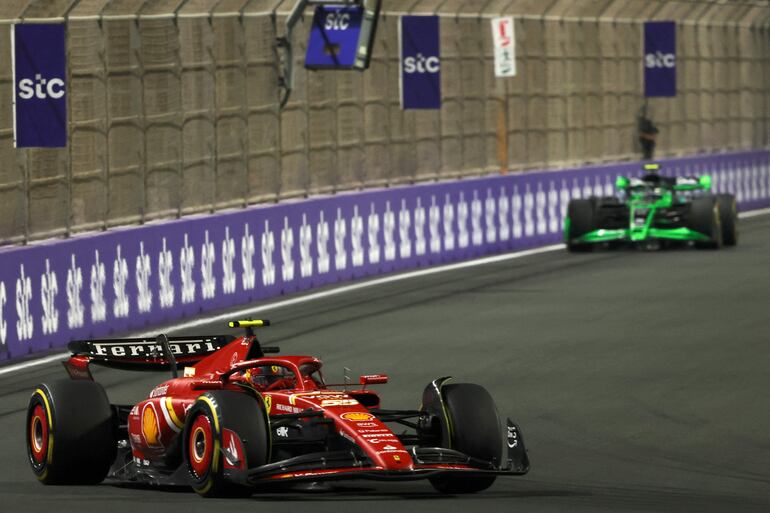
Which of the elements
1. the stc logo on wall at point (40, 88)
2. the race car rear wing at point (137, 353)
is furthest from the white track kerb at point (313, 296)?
the race car rear wing at point (137, 353)

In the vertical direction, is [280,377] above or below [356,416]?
above

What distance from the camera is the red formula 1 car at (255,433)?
1153 cm

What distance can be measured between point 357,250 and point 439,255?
283 cm

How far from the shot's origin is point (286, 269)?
26.8m

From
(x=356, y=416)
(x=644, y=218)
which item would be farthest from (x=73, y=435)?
(x=644, y=218)

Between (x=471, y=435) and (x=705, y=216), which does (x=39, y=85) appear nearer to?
(x=471, y=435)

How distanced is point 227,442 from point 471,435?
1407 millimetres

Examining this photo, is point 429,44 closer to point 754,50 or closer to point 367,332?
point 367,332

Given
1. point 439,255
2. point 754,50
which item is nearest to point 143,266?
point 439,255

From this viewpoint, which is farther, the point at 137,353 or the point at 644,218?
the point at 644,218

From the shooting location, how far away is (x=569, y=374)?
60.3 ft

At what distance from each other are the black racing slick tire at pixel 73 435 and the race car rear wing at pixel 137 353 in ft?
2.38

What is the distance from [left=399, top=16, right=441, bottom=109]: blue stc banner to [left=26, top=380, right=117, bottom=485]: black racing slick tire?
743 inches

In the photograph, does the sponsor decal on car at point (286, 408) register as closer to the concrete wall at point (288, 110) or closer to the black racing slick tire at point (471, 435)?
the black racing slick tire at point (471, 435)
